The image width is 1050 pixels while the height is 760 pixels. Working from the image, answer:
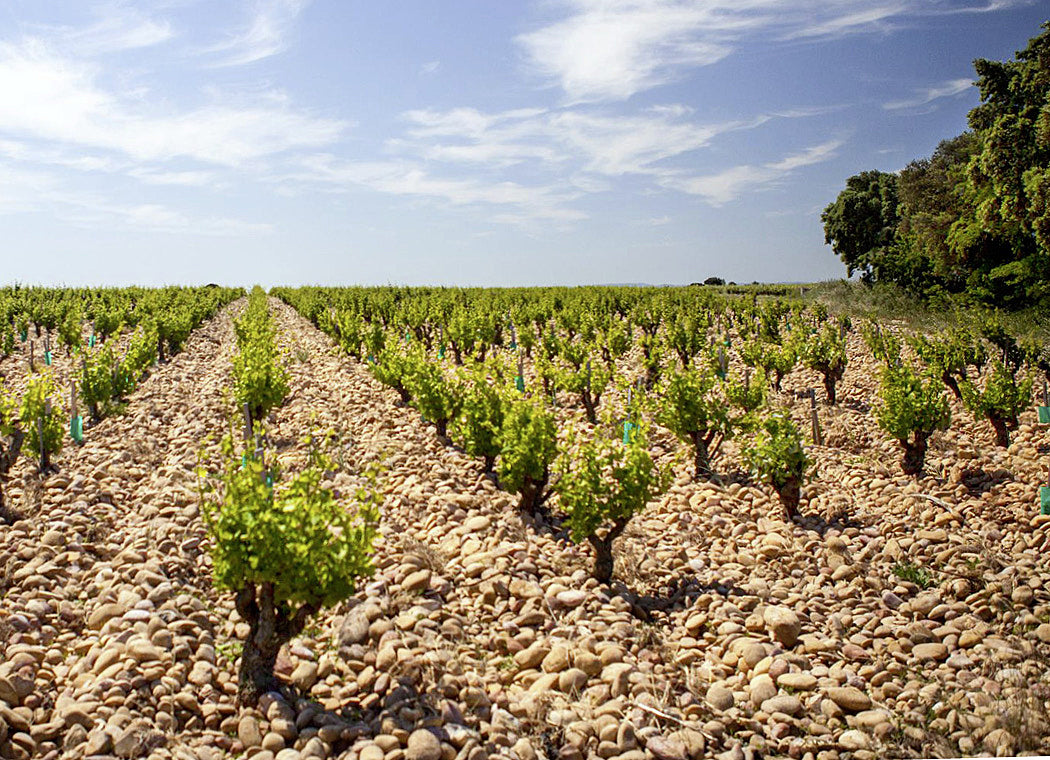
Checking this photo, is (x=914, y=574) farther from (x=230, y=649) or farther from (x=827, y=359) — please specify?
(x=827, y=359)

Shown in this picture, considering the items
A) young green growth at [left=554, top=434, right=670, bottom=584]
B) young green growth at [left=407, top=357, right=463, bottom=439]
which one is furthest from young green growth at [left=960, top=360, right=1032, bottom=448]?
young green growth at [left=407, top=357, right=463, bottom=439]

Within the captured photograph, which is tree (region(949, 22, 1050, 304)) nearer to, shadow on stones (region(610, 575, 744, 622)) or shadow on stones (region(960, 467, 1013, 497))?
shadow on stones (region(960, 467, 1013, 497))

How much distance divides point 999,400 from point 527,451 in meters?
7.91

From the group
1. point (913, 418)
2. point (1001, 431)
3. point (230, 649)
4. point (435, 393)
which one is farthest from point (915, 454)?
point (230, 649)

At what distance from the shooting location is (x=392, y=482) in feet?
31.3

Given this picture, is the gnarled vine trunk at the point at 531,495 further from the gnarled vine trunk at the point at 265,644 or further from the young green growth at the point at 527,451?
the gnarled vine trunk at the point at 265,644

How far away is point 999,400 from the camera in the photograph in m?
11.0

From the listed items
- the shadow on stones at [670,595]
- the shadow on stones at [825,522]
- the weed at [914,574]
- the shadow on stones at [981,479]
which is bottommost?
the shadow on stones at [670,595]

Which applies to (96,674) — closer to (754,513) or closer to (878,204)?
(754,513)

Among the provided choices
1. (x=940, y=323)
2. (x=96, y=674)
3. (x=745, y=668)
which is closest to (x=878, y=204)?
(x=940, y=323)

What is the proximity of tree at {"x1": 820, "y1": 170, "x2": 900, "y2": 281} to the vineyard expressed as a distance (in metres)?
38.0

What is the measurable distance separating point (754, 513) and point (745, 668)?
11.3ft

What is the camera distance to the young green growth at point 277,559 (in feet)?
15.8

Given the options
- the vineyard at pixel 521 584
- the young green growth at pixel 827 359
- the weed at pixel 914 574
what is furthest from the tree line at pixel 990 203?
the weed at pixel 914 574
